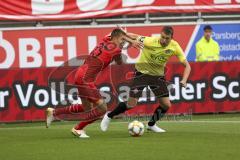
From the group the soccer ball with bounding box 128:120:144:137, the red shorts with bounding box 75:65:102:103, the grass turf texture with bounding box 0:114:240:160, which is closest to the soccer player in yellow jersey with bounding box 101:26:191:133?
the grass turf texture with bounding box 0:114:240:160

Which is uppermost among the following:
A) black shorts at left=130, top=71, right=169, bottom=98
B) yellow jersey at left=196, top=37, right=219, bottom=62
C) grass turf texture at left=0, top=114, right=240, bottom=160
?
yellow jersey at left=196, top=37, right=219, bottom=62

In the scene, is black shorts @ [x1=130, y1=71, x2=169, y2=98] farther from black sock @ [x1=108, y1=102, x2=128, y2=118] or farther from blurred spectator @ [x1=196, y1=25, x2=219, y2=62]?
blurred spectator @ [x1=196, y1=25, x2=219, y2=62]

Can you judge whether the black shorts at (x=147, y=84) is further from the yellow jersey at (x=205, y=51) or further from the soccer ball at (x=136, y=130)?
the yellow jersey at (x=205, y=51)

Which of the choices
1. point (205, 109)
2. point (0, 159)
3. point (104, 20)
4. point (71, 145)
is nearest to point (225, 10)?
point (104, 20)

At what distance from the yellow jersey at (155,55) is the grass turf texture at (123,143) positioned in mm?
1376

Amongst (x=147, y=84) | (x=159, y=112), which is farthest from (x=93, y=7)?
(x=159, y=112)

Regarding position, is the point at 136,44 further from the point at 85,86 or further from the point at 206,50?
the point at 206,50

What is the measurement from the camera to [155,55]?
1703 cm

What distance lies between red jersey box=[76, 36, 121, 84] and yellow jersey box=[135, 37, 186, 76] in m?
1.48

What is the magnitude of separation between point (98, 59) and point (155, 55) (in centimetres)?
177

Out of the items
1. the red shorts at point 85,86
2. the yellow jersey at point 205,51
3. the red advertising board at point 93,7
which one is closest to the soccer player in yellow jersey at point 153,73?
the red shorts at point 85,86

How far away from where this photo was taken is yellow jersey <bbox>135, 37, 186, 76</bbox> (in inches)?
664

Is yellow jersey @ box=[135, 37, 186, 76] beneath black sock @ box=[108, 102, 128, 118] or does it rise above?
above

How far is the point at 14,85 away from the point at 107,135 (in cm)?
554
